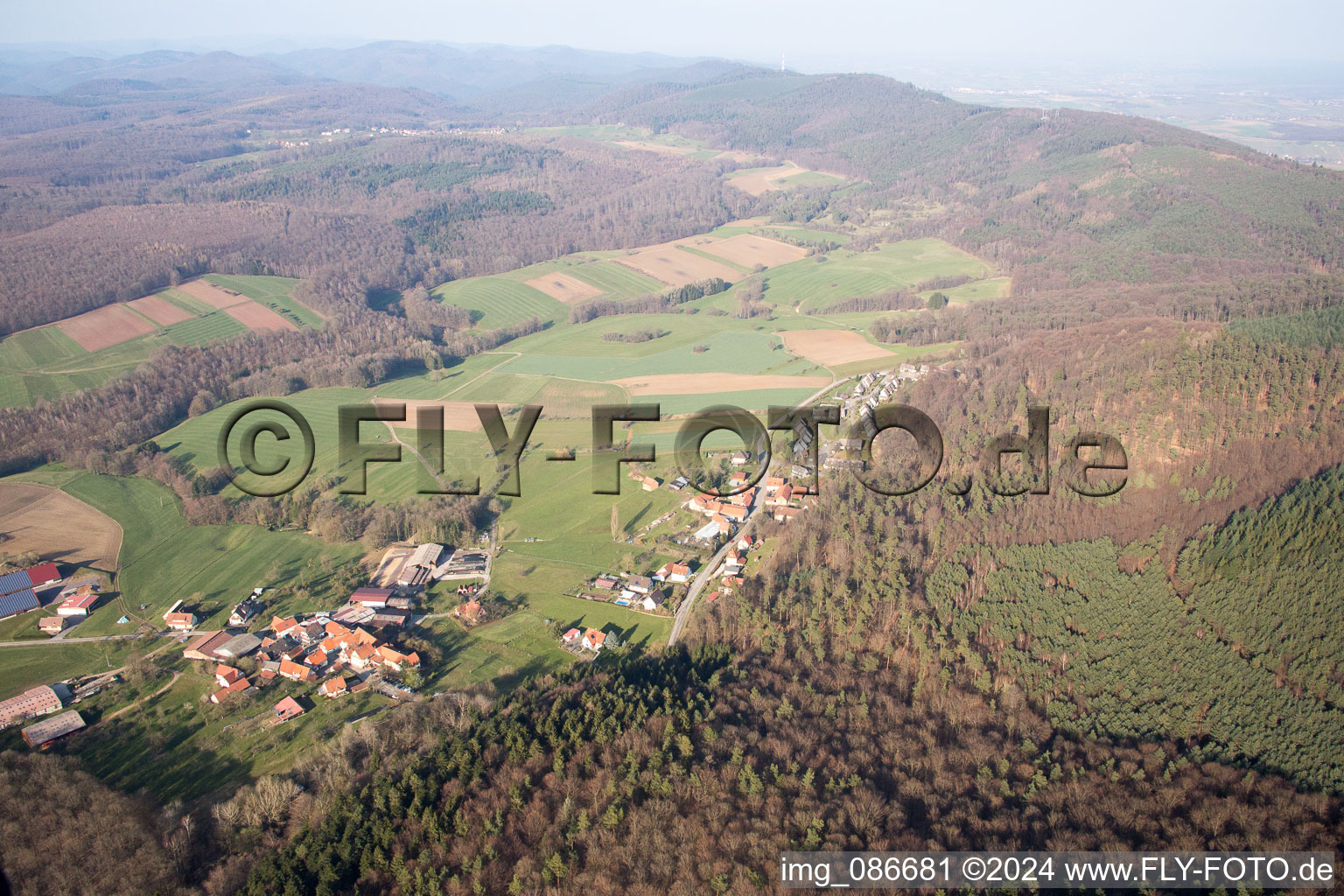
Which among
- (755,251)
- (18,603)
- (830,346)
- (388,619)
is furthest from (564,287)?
(18,603)

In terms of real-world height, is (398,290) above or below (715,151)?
below

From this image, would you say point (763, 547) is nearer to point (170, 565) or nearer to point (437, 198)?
point (170, 565)

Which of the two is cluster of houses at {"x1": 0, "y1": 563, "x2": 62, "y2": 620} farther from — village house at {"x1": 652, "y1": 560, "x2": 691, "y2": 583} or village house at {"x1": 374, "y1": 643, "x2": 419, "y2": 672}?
village house at {"x1": 652, "y1": 560, "x2": 691, "y2": 583}

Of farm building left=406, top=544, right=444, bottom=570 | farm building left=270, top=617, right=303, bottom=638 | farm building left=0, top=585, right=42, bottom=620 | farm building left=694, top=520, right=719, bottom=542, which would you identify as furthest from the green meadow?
farm building left=270, top=617, right=303, bottom=638

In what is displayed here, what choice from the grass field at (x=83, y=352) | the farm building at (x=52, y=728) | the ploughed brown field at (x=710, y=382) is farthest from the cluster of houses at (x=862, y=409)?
the grass field at (x=83, y=352)

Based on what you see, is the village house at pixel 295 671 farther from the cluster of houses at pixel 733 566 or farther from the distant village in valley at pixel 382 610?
the cluster of houses at pixel 733 566

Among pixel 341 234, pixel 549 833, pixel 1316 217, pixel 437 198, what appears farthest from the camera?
pixel 437 198

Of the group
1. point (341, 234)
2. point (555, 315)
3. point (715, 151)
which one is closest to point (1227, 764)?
point (555, 315)
